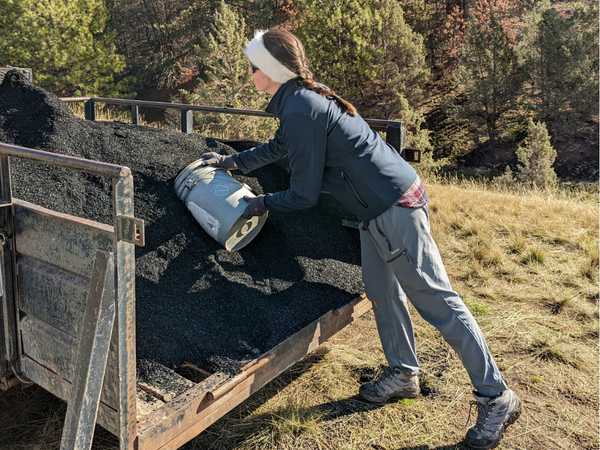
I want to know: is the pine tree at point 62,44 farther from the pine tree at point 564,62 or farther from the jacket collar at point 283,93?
the jacket collar at point 283,93

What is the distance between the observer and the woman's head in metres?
2.79

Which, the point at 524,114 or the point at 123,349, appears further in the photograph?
the point at 524,114

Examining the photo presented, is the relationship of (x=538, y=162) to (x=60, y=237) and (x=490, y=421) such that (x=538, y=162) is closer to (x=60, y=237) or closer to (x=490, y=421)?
(x=490, y=421)

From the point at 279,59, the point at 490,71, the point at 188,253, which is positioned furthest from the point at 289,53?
the point at 490,71

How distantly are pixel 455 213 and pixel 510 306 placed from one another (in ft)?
6.93

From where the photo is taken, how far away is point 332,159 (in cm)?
288

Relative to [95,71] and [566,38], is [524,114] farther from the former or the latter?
[95,71]

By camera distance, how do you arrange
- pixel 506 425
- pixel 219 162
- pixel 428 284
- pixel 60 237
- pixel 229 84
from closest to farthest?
pixel 60 237 → pixel 428 284 → pixel 506 425 → pixel 219 162 → pixel 229 84

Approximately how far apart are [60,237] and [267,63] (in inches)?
52.4

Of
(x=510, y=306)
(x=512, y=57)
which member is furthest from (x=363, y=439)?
(x=512, y=57)

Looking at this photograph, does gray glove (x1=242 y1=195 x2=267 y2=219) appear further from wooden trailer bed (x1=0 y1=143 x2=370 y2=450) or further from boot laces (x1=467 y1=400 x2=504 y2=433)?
boot laces (x1=467 y1=400 x2=504 y2=433)

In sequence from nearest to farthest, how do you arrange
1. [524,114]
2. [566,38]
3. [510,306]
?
[510,306], [566,38], [524,114]

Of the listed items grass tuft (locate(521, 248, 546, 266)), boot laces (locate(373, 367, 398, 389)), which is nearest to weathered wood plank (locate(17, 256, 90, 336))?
boot laces (locate(373, 367, 398, 389))

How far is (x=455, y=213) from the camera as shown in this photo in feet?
21.5
